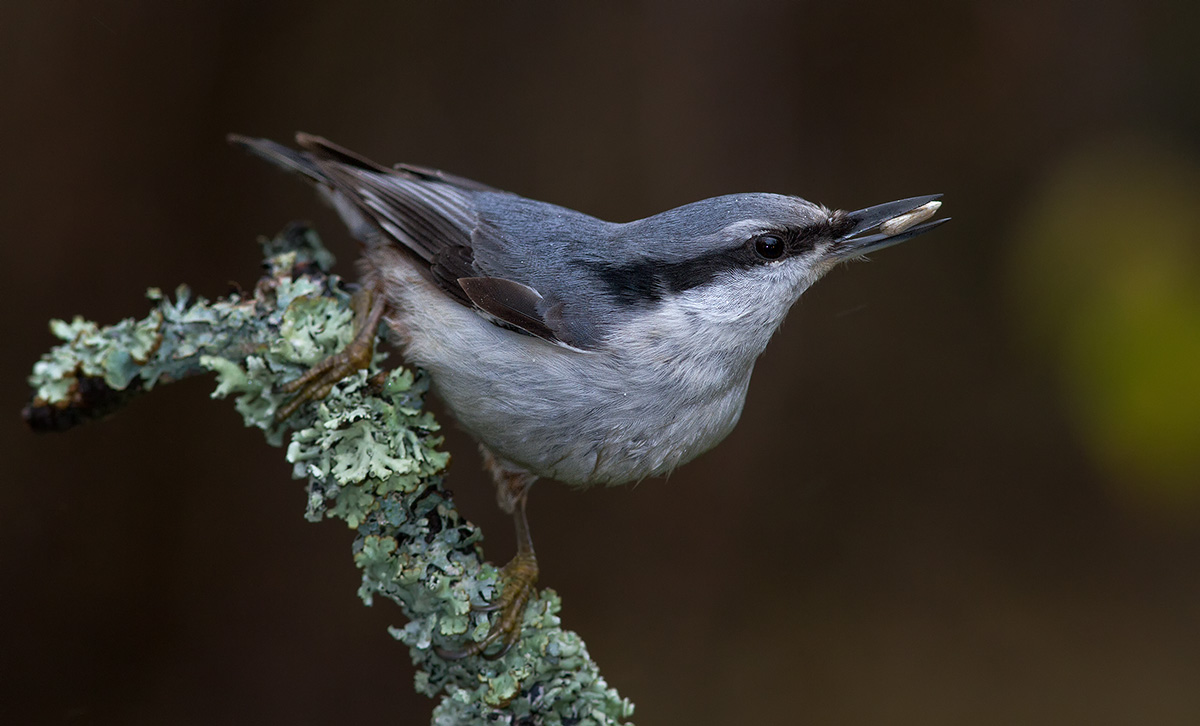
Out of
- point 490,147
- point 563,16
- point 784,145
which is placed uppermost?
point 563,16

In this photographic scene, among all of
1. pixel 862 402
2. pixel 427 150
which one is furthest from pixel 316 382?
pixel 862 402

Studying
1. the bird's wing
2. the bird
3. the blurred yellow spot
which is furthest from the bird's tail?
the blurred yellow spot

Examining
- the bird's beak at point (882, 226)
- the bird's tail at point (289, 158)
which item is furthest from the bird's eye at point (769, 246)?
the bird's tail at point (289, 158)

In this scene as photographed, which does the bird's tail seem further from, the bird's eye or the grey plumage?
the bird's eye

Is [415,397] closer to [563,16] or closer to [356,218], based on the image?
[356,218]

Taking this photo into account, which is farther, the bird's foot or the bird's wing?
the bird's wing

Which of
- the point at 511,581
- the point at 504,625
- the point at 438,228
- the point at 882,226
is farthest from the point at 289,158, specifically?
the point at 882,226
